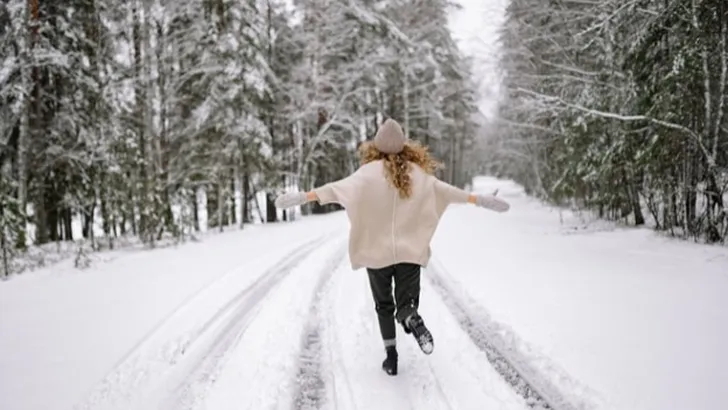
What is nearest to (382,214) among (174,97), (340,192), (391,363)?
(340,192)

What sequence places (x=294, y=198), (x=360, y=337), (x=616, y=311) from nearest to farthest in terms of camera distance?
(x=294, y=198)
(x=360, y=337)
(x=616, y=311)

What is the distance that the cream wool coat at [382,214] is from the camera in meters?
3.69

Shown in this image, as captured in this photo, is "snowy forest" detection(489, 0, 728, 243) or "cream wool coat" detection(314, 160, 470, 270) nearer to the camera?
"cream wool coat" detection(314, 160, 470, 270)

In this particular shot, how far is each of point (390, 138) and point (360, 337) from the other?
2.16 m

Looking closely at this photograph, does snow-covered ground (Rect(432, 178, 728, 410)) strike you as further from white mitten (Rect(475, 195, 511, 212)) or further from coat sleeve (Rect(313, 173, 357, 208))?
coat sleeve (Rect(313, 173, 357, 208))

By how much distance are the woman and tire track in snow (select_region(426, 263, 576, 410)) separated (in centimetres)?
78

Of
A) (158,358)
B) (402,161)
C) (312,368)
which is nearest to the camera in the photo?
(402,161)

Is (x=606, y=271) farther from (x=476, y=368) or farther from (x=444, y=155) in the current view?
(x=444, y=155)

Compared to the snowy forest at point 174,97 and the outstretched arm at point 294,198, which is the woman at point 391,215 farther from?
the snowy forest at point 174,97

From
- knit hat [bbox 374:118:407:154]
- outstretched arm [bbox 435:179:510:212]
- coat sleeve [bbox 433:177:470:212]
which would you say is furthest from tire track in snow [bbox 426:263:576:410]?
knit hat [bbox 374:118:407:154]

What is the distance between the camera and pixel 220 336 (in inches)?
185

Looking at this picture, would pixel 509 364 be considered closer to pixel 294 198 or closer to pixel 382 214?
pixel 382 214

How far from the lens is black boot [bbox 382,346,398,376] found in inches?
146

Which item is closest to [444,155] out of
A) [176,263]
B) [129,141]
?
[129,141]
